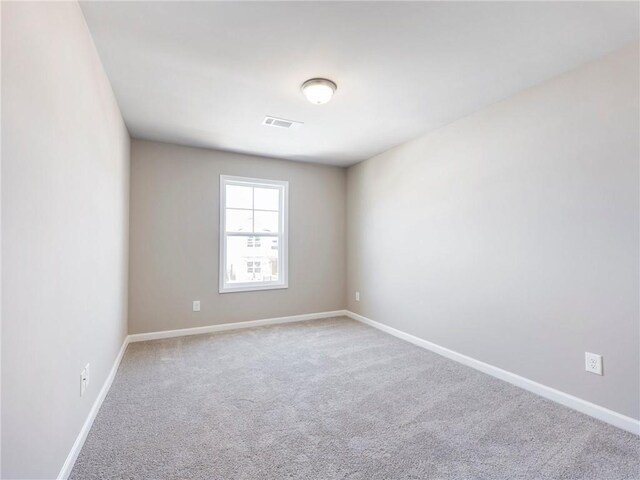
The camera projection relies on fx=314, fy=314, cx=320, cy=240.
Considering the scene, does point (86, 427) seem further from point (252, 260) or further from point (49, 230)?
point (252, 260)

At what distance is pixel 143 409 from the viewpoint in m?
2.12

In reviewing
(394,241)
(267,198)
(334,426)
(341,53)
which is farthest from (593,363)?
(267,198)

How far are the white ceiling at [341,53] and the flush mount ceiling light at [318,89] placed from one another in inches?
2.1

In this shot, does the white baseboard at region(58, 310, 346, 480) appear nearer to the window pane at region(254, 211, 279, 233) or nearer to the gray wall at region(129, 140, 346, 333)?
the gray wall at region(129, 140, 346, 333)

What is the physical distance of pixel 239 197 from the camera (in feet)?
13.9

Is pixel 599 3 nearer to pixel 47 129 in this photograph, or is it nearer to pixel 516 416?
pixel 516 416

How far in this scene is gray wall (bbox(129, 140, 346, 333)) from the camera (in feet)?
11.9

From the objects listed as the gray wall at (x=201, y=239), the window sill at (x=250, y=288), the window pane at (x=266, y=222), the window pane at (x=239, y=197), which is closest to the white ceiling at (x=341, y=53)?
the gray wall at (x=201, y=239)

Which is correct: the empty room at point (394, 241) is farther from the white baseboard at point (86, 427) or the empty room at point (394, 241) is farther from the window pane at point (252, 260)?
the window pane at point (252, 260)

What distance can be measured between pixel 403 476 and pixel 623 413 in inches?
59.8

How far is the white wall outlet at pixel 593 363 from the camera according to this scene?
2.06 metres

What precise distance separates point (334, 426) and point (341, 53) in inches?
92.7

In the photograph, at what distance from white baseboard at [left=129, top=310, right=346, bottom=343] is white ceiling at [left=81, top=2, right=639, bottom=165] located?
2.33 metres

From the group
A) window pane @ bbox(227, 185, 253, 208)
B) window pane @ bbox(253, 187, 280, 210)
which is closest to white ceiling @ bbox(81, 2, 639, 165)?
window pane @ bbox(227, 185, 253, 208)
